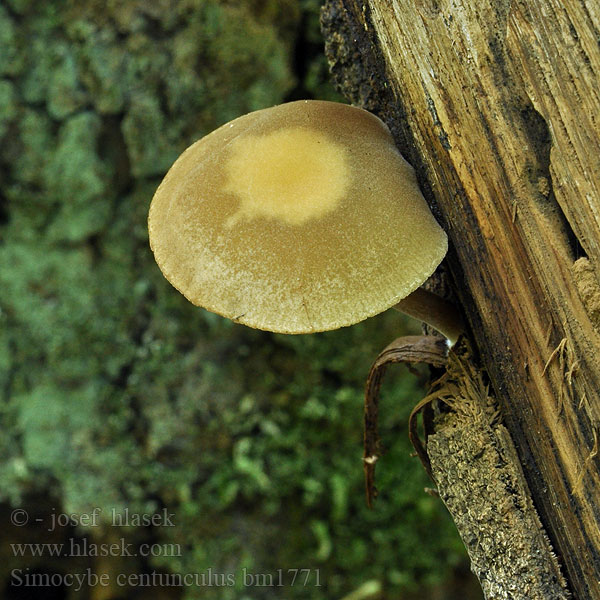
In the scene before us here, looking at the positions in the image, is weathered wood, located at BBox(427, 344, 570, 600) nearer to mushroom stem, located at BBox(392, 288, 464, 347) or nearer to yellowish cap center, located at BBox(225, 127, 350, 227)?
mushroom stem, located at BBox(392, 288, 464, 347)

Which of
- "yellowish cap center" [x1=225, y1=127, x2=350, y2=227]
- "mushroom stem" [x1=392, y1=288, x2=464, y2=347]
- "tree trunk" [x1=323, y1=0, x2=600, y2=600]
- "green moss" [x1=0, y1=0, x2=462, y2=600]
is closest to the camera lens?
"tree trunk" [x1=323, y1=0, x2=600, y2=600]

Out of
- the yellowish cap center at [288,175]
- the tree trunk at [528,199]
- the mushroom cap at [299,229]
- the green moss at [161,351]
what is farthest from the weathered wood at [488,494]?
the green moss at [161,351]

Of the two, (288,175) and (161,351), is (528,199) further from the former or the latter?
(161,351)

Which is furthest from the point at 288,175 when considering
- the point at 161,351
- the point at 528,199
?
the point at 161,351

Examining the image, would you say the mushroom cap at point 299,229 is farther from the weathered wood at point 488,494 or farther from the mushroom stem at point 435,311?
the weathered wood at point 488,494

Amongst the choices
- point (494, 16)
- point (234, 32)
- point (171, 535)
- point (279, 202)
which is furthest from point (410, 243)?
point (171, 535)

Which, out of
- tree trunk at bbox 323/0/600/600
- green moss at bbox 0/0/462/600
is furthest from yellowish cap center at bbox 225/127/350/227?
green moss at bbox 0/0/462/600
